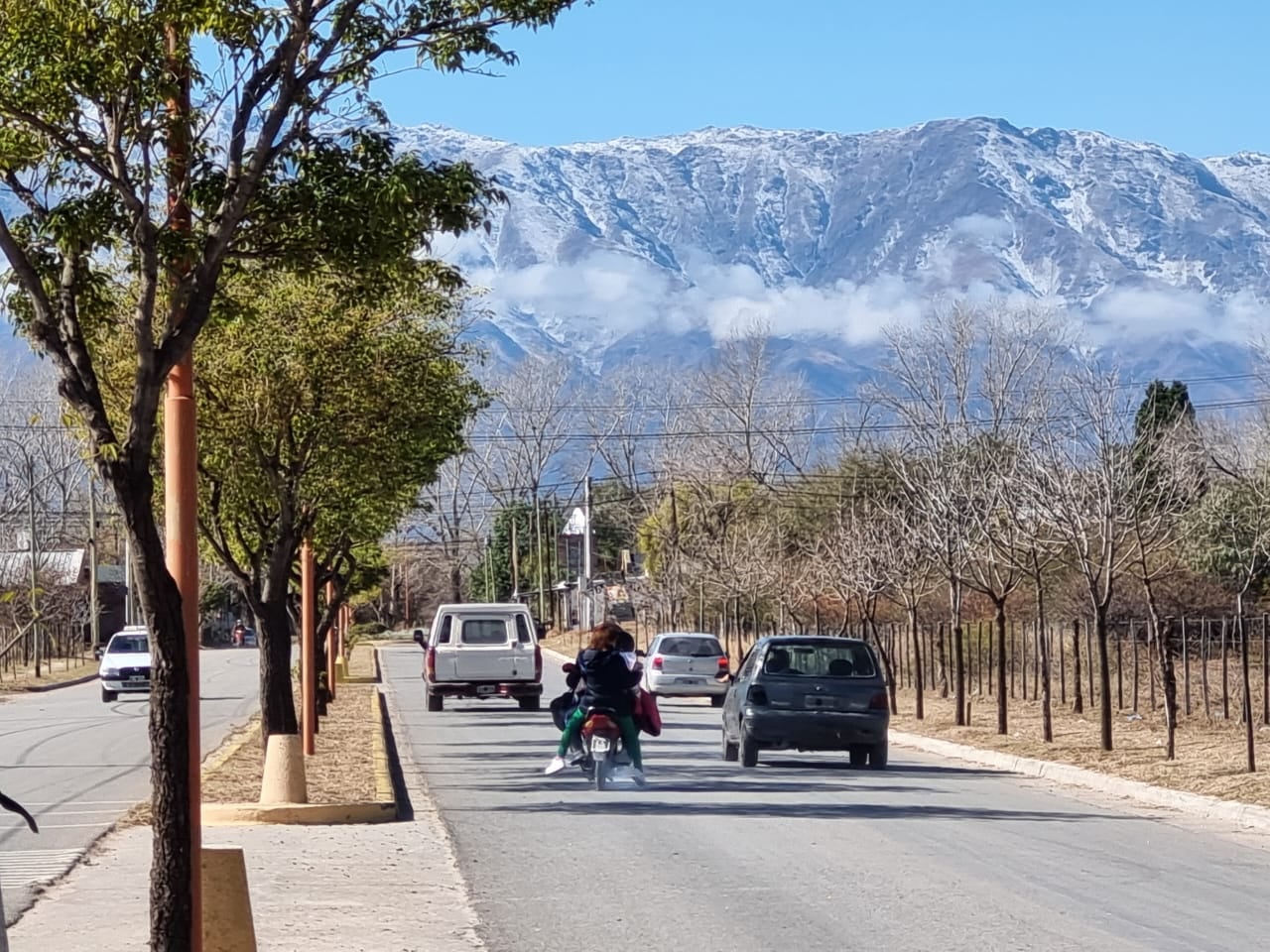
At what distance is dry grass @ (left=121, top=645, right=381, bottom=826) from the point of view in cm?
1855

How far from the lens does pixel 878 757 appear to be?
23.4 meters

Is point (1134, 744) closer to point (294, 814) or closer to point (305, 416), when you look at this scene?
point (305, 416)

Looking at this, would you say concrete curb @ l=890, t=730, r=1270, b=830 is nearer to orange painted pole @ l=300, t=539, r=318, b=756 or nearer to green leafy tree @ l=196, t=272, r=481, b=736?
green leafy tree @ l=196, t=272, r=481, b=736

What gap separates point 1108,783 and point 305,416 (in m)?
9.46

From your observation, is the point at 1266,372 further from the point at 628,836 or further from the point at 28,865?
the point at 28,865

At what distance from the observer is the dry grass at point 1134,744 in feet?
64.0

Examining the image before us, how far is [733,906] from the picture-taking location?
38.8 feet

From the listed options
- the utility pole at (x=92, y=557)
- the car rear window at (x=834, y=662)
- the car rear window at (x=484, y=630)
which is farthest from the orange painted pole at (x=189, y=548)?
the utility pole at (x=92, y=557)

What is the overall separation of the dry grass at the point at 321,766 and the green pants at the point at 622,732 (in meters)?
2.03

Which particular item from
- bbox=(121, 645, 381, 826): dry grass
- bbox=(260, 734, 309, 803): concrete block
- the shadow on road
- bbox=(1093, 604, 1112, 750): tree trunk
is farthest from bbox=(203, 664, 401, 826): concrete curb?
bbox=(1093, 604, 1112, 750): tree trunk

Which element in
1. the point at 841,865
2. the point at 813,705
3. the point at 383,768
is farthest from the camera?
the point at 813,705

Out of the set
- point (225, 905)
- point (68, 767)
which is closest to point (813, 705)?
point (68, 767)

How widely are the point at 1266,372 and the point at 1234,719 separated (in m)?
19.0

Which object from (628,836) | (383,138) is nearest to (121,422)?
(628,836)
